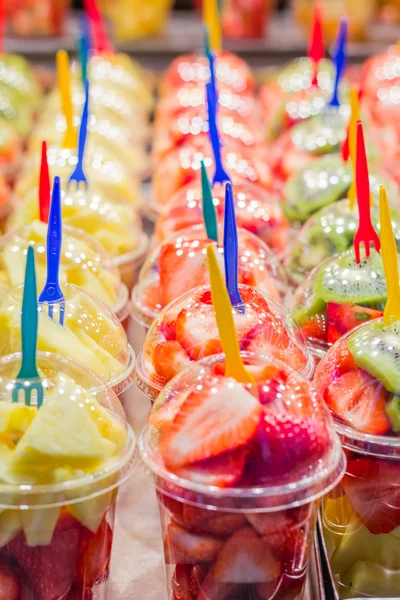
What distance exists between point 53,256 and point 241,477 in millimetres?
545

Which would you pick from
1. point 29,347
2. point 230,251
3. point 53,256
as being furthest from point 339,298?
point 29,347

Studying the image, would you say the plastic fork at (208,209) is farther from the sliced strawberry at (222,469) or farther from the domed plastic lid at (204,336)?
the sliced strawberry at (222,469)

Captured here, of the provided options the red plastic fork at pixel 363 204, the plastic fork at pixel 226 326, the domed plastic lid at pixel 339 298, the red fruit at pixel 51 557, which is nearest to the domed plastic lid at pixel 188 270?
the domed plastic lid at pixel 339 298

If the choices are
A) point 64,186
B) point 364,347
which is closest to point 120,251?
point 64,186

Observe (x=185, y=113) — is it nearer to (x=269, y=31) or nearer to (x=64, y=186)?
(x=64, y=186)

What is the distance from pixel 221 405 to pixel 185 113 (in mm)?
2020

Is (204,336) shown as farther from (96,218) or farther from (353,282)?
(96,218)

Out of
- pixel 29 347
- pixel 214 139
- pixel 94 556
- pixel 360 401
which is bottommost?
pixel 94 556

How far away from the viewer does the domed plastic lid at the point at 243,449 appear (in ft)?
3.57

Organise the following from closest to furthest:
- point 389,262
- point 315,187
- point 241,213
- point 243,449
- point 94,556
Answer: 1. point 243,449
2. point 94,556
3. point 389,262
4. point 241,213
5. point 315,187

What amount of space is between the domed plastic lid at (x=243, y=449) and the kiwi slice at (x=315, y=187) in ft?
3.56

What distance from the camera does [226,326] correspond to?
1148 millimetres

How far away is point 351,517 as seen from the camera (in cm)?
131

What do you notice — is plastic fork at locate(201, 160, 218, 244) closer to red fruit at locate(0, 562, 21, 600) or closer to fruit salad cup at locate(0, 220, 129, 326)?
fruit salad cup at locate(0, 220, 129, 326)
